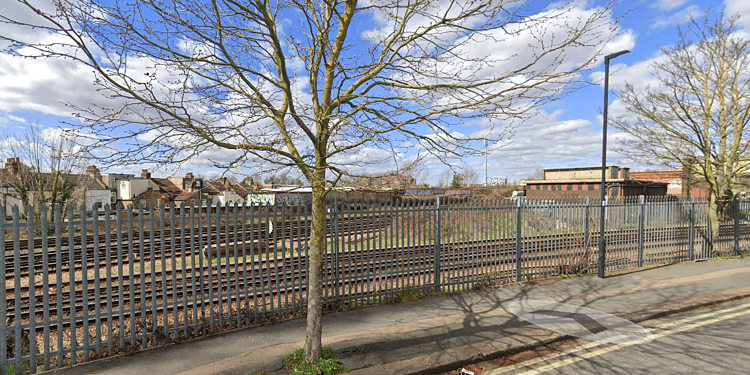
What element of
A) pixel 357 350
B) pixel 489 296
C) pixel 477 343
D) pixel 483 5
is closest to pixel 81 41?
pixel 483 5

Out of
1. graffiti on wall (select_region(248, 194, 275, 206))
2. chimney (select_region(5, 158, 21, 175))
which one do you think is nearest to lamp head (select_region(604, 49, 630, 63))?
graffiti on wall (select_region(248, 194, 275, 206))

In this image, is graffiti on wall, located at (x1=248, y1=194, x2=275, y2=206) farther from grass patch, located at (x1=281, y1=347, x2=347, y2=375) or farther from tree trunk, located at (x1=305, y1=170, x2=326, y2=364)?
grass patch, located at (x1=281, y1=347, x2=347, y2=375)

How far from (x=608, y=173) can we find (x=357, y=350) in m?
49.8

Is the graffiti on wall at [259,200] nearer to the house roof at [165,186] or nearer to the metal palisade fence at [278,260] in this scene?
the metal palisade fence at [278,260]

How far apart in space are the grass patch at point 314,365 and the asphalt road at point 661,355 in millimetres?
1884

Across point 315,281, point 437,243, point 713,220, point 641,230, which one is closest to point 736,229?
point 713,220

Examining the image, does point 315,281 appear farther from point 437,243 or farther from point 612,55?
point 612,55

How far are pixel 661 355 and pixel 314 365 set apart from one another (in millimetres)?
4954

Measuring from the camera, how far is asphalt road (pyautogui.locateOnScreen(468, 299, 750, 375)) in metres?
4.80

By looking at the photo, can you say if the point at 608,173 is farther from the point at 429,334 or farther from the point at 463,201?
the point at 429,334

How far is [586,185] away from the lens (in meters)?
40.3

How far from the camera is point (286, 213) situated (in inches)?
249

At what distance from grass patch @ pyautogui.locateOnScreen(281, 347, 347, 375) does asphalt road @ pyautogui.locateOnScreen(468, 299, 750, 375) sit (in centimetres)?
188

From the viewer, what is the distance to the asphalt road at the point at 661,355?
4797 mm
